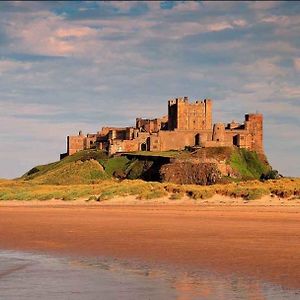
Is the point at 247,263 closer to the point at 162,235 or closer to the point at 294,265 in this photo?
the point at 294,265

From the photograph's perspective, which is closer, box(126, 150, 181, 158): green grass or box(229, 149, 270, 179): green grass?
box(229, 149, 270, 179): green grass

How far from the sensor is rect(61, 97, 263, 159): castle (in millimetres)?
91250

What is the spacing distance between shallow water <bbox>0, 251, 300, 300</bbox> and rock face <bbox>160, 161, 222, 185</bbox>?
180 feet

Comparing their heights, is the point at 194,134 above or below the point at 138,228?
above

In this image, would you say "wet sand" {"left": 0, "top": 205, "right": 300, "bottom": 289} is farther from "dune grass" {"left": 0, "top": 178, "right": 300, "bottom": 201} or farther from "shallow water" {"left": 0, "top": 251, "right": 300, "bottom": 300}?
"dune grass" {"left": 0, "top": 178, "right": 300, "bottom": 201}

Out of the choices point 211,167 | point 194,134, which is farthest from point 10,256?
point 194,134

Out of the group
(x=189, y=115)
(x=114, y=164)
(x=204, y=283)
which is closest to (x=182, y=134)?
(x=189, y=115)

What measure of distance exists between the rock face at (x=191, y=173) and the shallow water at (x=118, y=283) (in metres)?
55.0

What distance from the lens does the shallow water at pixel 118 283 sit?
36.9 ft

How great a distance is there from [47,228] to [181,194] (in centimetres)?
1979

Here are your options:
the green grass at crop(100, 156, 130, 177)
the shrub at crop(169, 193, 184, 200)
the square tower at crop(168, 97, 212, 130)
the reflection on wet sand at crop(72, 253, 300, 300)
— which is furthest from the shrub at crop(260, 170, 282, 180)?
the reflection on wet sand at crop(72, 253, 300, 300)

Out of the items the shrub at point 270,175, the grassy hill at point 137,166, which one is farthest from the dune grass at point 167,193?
the shrub at point 270,175

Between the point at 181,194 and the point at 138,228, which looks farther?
the point at 181,194

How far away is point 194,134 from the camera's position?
93.9 meters
